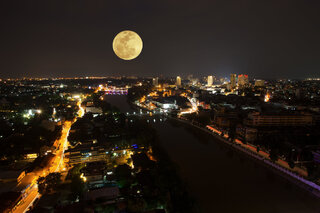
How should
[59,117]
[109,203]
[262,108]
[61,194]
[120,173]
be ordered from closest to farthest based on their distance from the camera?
[109,203] < [61,194] < [120,173] < [59,117] < [262,108]

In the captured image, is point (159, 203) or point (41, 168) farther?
point (41, 168)

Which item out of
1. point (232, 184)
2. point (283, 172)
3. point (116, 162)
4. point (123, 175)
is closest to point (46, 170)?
point (116, 162)

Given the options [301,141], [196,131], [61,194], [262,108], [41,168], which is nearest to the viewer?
[61,194]

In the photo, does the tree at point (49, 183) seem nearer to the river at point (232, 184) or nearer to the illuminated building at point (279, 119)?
the river at point (232, 184)

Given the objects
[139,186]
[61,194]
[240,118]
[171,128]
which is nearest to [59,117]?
[171,128]

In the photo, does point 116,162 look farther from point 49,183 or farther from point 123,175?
point 49,183

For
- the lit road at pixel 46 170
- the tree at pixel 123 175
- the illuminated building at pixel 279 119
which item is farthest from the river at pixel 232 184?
the lit road at pixel 46 170

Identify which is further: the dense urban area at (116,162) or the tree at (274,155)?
the tree at (274,155)

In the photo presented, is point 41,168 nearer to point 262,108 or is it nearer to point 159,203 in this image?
point 159,203
